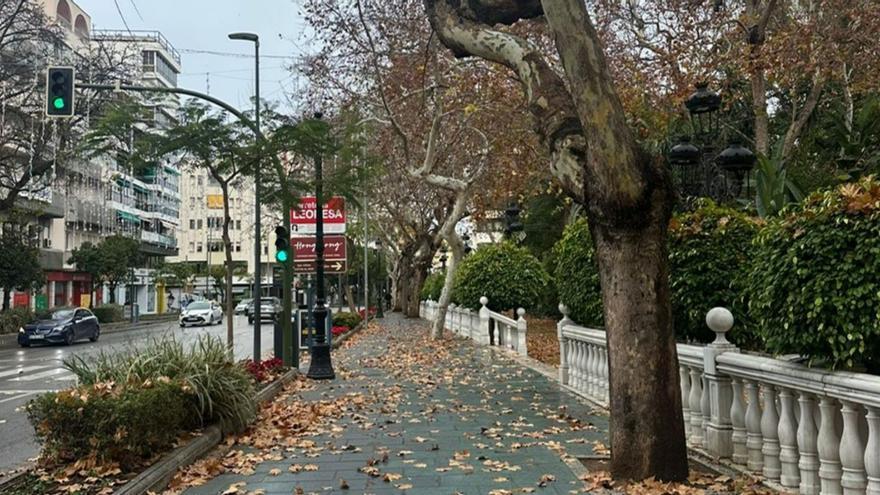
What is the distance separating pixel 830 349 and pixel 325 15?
16.4 m

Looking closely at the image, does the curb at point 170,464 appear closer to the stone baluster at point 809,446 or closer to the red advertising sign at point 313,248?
the stone baluster at point 809,446

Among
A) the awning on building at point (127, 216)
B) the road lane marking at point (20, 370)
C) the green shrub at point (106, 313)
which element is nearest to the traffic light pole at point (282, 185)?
the road lane marking at point (20, 370)

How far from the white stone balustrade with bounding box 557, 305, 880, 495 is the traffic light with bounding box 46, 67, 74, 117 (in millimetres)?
11992

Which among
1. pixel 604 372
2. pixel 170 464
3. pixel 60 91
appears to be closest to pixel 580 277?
pixel 604 372

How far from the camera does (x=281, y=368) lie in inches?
561

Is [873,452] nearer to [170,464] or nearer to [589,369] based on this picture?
[170,464]

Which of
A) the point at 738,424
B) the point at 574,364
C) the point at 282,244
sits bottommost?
the point at 574,364

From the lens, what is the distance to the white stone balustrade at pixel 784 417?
190 inches

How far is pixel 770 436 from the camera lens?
5.95 meters

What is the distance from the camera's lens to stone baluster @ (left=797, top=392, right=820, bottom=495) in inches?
210

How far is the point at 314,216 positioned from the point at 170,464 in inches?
478

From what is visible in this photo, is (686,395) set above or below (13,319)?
above

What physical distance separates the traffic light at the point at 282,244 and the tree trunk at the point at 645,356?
998cm

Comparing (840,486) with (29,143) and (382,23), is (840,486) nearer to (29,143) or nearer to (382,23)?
(382,23)
